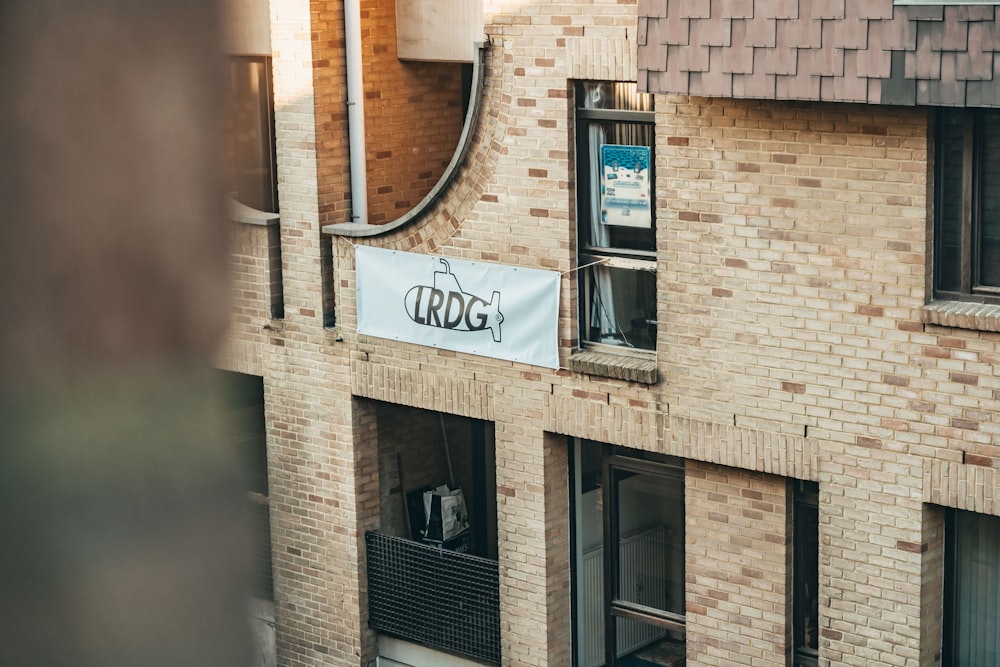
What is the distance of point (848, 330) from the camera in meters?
9.40

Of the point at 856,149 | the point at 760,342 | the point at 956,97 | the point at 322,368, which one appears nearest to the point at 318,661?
the point at 322,368

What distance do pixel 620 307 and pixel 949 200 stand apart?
2.94m

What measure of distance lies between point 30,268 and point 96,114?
0.12 meters

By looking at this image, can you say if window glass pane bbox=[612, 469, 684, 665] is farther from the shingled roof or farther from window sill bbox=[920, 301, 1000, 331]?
the shingled roof

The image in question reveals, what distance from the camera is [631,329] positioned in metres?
11.1

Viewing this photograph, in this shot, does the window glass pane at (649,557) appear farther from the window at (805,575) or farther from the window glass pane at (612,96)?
the window glass pane at (612,96)

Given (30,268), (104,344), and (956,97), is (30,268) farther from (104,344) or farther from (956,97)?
(956,97)

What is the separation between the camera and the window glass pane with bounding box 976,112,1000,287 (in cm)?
866

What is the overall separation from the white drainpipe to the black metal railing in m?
3.10

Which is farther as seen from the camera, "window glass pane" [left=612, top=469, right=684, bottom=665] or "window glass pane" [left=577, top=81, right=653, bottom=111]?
"window glass pane" [left=612, top=469, right=684, bottom=665]

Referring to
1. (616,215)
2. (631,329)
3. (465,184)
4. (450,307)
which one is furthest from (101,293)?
(450,307)

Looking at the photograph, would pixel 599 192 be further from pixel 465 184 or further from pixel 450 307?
pixel 450 307

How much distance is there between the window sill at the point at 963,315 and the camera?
860cm

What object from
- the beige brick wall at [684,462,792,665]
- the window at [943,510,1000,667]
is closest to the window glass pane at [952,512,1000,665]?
the window at [943,510,1000,667]
